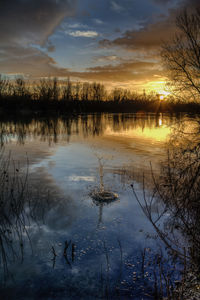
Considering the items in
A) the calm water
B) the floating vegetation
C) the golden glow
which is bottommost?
the calm water

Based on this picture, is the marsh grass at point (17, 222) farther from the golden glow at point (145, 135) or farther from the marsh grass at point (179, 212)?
the golden glow at point (145, 135)

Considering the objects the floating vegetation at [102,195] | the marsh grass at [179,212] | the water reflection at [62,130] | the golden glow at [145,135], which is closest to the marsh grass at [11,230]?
the floating vegetation at [102,195]

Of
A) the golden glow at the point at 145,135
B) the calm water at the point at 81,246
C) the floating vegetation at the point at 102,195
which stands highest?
the golden glow at the point at 145,135

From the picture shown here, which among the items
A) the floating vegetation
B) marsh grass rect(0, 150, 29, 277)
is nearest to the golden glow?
the floating vegetation

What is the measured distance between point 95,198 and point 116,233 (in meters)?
2.04

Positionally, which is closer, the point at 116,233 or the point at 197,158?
the point at 116,233

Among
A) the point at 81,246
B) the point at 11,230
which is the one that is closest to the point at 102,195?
the point at 81,246

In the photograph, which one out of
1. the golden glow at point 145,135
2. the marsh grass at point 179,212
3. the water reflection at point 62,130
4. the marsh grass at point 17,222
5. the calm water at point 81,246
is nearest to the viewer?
the calm water at point 81,246

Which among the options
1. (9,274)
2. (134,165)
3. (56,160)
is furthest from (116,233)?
(56,160)

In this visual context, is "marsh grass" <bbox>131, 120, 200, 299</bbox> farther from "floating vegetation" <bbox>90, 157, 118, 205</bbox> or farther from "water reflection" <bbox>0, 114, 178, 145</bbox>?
"water reflection" <bbox>0, 114, 178, 145</bbox>

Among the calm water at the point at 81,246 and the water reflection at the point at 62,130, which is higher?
the water reflection at the point at 62,130

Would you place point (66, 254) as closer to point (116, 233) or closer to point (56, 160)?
point (116, 233)

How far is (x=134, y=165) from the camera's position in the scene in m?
10.9

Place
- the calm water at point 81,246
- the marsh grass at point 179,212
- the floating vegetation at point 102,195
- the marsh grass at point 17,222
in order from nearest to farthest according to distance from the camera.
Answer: the calm water at point 81,246 → the marsh grass at point 179,212 → the marsh grass at point 17,222 → the floating vegetation at point 102,195
